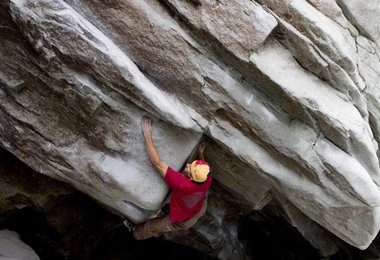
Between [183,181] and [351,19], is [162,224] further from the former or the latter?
[351,19]

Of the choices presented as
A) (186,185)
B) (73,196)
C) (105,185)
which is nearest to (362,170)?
(186,185)

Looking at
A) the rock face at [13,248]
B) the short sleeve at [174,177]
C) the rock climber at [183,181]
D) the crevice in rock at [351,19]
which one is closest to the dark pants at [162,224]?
the rock climber at [183,181]

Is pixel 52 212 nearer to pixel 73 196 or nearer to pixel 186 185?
pixel 73 196

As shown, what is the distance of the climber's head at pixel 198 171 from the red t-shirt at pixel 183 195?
0.11 meters

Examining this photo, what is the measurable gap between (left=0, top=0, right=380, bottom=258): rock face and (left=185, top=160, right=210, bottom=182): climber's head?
379 millimetres

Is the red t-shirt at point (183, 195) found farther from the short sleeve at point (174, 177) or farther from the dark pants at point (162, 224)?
the dark pants at point (162, 224)

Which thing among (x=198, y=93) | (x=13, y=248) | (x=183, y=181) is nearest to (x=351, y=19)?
(x=198, y=93)

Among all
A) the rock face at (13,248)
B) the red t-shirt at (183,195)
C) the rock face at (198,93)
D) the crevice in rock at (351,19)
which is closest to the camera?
the rock face at (198,93)

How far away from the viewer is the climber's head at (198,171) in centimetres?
556

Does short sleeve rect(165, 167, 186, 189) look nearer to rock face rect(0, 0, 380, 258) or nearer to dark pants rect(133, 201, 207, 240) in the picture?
rock face rect(0, 0, 380, 258)

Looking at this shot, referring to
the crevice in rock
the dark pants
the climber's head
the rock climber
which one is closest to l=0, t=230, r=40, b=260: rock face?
the dark pants

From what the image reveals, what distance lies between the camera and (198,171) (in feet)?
18.2

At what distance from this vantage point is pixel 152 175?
5867 millimetres

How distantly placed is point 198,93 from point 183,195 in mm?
1452
